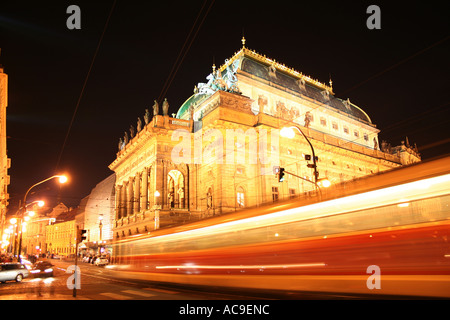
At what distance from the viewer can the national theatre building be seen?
40125 mm

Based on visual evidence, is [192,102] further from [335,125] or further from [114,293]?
[114,293]

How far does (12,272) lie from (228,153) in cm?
2325

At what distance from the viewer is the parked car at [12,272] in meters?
22.5

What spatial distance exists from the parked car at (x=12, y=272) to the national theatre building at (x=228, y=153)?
1669 cm

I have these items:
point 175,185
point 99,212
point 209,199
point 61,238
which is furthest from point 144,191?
point 61,238

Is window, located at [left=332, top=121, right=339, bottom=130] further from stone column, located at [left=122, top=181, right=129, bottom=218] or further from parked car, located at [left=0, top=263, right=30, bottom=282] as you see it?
parked car, located at [left=0, top=263, right=30, bottom=282]

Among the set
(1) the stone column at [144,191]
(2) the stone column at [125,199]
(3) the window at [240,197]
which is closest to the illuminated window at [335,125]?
(3) the window at [240,197]

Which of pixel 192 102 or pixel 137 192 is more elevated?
pixel 192 102

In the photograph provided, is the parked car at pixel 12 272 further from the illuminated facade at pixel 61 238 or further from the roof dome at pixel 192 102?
the illuminated facade at pixel 61 238

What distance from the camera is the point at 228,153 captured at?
39562 mm

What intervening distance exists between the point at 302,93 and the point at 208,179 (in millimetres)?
25550

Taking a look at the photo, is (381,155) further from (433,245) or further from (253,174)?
(433,245)

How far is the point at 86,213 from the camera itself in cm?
8356
